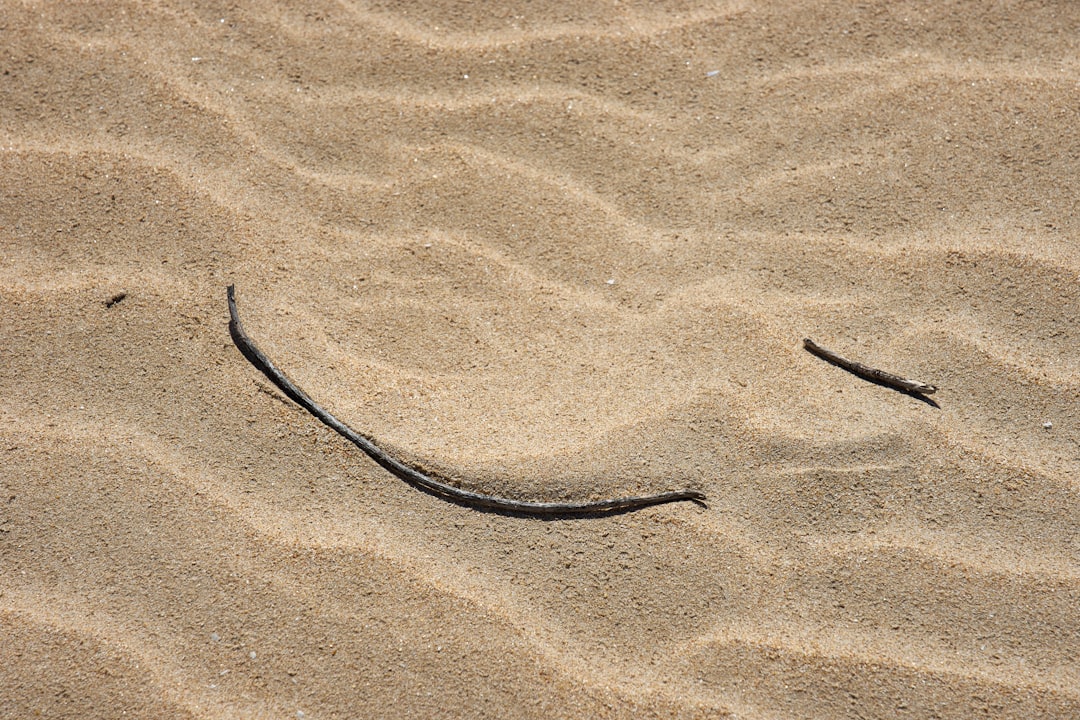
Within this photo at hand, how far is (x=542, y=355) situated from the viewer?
1538 mm

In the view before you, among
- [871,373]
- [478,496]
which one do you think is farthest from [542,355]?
[871,373]

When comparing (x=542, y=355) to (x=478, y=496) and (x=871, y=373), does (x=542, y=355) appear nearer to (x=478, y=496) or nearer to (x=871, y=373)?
(x=478, y=496)

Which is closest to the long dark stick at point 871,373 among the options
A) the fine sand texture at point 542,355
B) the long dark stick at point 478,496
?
the fine sand texture at point 542,355

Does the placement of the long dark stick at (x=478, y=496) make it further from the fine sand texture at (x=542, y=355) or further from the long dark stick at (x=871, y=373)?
the long dark stick at (x=871, y=373)

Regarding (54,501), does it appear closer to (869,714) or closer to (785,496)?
(785,496)

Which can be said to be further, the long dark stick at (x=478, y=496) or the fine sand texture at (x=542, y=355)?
the long dark stick at (x=478, y=496)

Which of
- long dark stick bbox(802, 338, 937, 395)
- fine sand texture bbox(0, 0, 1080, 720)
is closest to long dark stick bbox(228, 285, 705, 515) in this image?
fine sand texture bbox(0, 0, 1080, 720)

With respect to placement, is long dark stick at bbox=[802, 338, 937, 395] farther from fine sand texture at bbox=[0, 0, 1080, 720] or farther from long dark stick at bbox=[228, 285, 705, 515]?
long dark stick at bbox=[228, 285, 705, 515]

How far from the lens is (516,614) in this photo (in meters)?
1.31

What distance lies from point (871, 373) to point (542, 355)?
574 millimetres

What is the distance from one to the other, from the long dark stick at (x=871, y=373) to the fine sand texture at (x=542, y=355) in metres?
0.02

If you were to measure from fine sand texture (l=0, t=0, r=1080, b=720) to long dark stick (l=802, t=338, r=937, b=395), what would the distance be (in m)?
0.02

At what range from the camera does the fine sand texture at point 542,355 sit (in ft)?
4.21

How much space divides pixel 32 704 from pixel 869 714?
120cm
